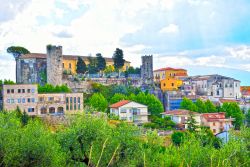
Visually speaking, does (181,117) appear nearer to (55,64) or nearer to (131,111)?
(131,111)

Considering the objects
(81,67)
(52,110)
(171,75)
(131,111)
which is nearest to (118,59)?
(81,67)

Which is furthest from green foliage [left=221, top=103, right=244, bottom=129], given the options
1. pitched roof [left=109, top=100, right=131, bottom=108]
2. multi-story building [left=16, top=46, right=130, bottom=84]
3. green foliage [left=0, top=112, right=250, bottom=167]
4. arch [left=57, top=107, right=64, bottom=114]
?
green foliage [left=0, top=112, right=250, bottom=167]

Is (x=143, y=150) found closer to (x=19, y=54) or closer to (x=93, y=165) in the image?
(x=93, y=165)

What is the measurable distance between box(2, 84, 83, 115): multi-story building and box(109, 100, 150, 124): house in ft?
17.1

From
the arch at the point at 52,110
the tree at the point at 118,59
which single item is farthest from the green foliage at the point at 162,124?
the tree at the point at 118,59

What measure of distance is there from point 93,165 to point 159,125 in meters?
36.6

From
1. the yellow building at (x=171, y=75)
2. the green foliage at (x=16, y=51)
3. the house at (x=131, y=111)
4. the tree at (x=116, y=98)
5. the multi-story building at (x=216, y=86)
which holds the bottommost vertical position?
the house at (x=131, y=111)

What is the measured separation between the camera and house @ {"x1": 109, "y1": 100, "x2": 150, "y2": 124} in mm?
66000

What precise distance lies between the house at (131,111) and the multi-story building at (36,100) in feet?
17.1

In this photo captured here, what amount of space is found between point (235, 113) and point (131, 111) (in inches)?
623

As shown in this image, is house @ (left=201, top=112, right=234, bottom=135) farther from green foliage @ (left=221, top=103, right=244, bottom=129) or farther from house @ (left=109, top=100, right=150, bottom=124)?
house @ (left=109, top=100, right=150, bottom=124)

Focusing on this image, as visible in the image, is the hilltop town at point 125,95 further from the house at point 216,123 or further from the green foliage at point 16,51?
the green foliage at point 16,51

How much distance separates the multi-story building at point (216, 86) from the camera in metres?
92.3

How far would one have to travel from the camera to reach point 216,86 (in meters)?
92.6
